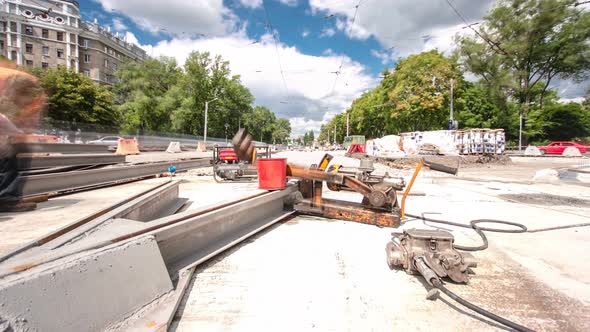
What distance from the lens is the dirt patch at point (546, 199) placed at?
558cm

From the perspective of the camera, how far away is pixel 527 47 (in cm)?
2841

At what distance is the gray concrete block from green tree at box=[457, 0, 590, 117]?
35.5 metres

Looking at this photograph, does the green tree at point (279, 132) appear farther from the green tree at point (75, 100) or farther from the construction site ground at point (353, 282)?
the construction site ground at point (353, 282)

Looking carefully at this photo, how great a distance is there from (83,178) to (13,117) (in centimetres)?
316

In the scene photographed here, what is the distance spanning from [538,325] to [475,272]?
0.76 m

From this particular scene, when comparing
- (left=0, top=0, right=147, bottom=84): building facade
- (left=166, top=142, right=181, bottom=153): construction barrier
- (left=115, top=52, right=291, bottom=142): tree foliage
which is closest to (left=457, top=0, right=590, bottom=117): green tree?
(left=166, top=142, right=181, bottom=153): construction barrier

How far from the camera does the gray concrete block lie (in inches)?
42.9

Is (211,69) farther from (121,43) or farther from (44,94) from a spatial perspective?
(44,94)

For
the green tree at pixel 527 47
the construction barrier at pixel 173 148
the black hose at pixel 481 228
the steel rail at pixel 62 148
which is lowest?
the black hose at pixel 481 228

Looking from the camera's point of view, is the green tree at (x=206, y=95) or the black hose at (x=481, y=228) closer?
the black hose at (x=481, y=228)

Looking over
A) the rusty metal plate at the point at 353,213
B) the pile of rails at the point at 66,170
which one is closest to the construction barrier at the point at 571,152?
the rusty metal plate at the point at 353,213

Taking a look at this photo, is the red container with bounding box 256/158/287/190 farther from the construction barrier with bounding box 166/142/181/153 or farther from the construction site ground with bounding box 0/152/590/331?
the construction barrier with bounding box 166/142/181/153

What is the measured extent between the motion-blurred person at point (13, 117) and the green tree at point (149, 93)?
146 feet

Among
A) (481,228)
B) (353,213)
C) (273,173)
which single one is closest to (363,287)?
(353,213)
